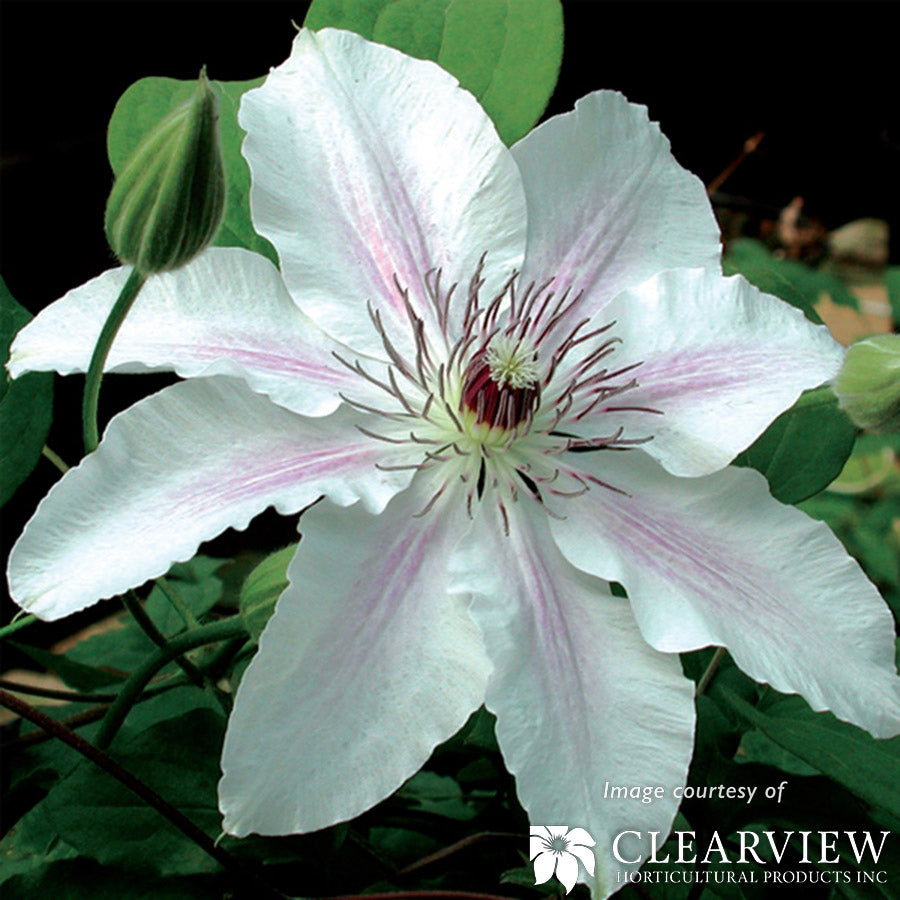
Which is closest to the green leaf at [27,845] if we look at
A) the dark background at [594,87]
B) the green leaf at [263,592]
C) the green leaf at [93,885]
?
the green leaf at [93,885]

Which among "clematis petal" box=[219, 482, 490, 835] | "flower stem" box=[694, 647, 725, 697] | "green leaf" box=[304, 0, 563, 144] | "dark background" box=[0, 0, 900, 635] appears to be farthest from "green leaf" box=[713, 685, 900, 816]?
"dark background" box=[0, 0, 900, 635]

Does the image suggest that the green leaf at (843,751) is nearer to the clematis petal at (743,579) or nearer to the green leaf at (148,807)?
the clematis petal at (743,579)

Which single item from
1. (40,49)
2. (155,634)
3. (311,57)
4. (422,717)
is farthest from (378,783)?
(40,49)

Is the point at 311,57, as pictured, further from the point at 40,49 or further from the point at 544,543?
the point at 40,49

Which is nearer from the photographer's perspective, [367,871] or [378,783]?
[378,783]

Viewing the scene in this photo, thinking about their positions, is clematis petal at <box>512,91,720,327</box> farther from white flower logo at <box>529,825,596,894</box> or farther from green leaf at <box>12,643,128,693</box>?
green leaf at <box>12,643,128,693</box>

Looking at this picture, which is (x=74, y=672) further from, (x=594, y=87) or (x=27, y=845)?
(x=594, y=87)
